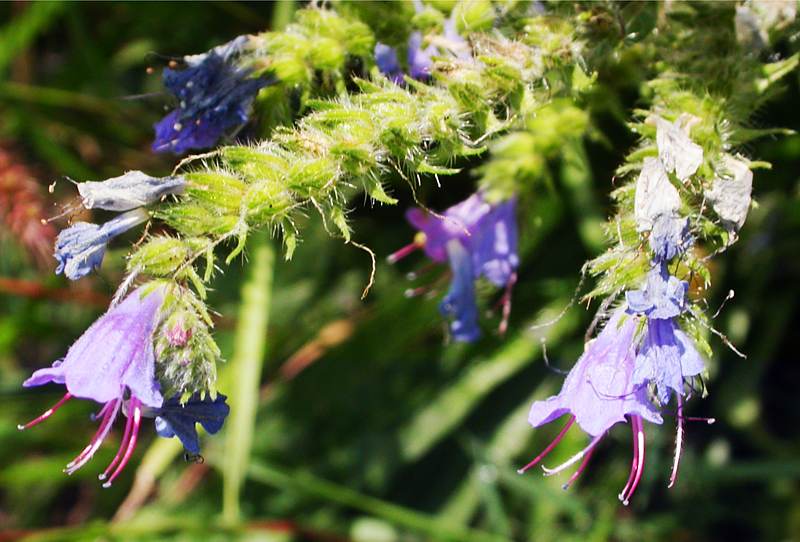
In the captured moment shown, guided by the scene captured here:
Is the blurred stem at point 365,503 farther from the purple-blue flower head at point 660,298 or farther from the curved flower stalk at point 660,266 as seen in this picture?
the purple-blue flower head at point 660,298

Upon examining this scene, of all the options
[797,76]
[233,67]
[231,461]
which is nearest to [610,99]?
[797,76]

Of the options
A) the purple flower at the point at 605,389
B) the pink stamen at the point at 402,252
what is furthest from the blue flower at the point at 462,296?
the purple flower at the point at 605,389

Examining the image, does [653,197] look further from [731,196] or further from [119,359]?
[119,359]

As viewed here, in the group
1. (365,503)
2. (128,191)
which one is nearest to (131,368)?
(128,191)

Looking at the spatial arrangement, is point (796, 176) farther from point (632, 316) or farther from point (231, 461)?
point (231, 461)

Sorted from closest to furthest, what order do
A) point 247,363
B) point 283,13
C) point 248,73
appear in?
point 248,73 < point 247,363 < point 283,13

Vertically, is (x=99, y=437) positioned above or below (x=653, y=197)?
below
